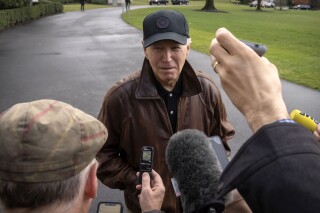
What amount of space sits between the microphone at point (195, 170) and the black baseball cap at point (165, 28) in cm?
115

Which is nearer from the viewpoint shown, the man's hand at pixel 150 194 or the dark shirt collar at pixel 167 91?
the man's hand at pixel 150 194

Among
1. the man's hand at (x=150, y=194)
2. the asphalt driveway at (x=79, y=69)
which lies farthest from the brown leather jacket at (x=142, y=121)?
the asphalt driveway at (x=79, y=69)

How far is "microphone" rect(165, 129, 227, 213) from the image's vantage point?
1.79m

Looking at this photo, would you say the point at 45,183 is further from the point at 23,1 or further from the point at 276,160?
the point at 23,1

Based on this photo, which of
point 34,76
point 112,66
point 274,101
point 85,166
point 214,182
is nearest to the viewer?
point 274,101

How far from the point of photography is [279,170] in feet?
3.14

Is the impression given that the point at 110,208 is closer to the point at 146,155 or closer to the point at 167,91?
the point at 146,155

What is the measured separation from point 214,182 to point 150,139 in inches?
47.3

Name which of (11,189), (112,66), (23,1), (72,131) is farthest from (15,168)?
(23,1)

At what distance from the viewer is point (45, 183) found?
151 centimetres

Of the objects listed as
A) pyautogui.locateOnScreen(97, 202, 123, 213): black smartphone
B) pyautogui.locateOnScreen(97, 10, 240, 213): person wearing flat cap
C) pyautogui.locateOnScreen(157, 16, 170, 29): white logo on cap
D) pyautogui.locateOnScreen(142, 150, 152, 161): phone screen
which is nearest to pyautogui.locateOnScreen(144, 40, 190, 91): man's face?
pyautogui.locateOnScreen(97, 10, 240, 213): person wearing flat cap

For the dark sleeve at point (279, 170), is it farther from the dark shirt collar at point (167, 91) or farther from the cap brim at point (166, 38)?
the cap brim at point (166, 38)

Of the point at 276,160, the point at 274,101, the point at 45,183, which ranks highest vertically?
the point at 274,101

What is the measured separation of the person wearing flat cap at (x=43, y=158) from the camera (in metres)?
1.50
